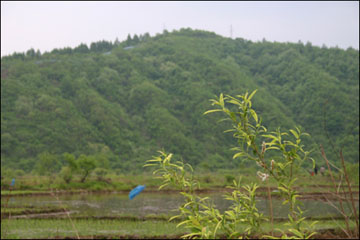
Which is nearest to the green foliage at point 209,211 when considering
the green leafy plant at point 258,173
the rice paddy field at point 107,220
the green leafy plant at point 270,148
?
the green leafy plant at point 258,173

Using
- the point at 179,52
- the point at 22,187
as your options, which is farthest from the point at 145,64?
the point at 22,187

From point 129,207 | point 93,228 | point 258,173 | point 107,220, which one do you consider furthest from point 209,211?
point 129,207

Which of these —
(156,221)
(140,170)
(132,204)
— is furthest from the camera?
(140,170)

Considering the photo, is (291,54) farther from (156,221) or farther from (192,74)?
(156,221)

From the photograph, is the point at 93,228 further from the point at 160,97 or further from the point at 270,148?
the point at 160,97

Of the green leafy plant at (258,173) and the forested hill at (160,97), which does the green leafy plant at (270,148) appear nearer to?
the green leafy plant at (258,173)

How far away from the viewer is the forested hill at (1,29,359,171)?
5094 cm

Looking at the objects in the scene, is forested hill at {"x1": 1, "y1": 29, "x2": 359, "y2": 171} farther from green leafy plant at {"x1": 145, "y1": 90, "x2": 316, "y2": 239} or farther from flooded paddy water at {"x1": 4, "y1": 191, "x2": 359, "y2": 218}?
green leafy plant at {"x1": 145, "y1": 90, "x2": 316, "y2": 239}

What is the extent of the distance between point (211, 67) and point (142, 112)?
18835 mm

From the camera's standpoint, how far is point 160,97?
67.9 m

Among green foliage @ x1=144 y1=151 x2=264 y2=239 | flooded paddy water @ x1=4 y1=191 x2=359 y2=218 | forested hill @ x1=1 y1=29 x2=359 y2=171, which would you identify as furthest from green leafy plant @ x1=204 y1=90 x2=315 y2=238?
forested hill @ x1=1 y1=29 x2=359 y2=171

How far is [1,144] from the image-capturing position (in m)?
46.2

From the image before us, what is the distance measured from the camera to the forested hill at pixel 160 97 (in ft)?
167

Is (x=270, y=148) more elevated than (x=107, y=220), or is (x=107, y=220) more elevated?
(x=270, y=148)
